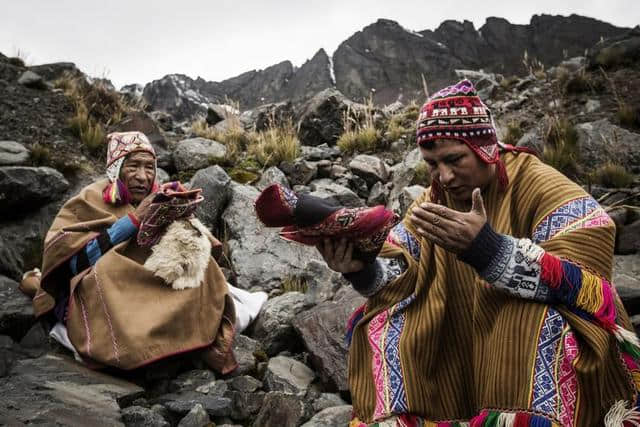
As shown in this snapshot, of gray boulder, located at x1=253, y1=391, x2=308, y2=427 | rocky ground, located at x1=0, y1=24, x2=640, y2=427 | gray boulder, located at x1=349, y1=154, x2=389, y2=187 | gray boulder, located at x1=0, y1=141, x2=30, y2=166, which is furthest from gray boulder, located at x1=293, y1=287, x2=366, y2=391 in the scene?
gray boulder, located at x1=0, y1=141, x2=30, y2=166

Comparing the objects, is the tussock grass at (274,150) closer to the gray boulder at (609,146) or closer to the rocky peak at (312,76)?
the gray boulder at (609,146)

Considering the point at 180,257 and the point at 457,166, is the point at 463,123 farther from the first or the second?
the point at 180,257

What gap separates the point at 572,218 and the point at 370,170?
4849mm

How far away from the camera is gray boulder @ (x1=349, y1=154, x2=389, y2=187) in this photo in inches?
256

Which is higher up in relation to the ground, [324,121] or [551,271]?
[324,121]

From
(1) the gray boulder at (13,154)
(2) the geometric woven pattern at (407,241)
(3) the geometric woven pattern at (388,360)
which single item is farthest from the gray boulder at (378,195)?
(1) the gray boulder at (13,154)

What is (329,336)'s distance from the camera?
2.89 meters

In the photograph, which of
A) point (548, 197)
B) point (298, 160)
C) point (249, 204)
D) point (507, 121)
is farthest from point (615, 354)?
point (507, 121)

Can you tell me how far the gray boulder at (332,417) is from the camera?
2178 mm

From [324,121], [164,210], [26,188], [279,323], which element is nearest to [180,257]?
[164,210]

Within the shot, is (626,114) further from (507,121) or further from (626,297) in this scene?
(626,297)

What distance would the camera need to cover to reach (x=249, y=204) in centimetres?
530

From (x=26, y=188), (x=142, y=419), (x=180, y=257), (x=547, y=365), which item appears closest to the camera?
(x=547, y=365)

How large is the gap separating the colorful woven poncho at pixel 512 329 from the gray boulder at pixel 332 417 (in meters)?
0.34
